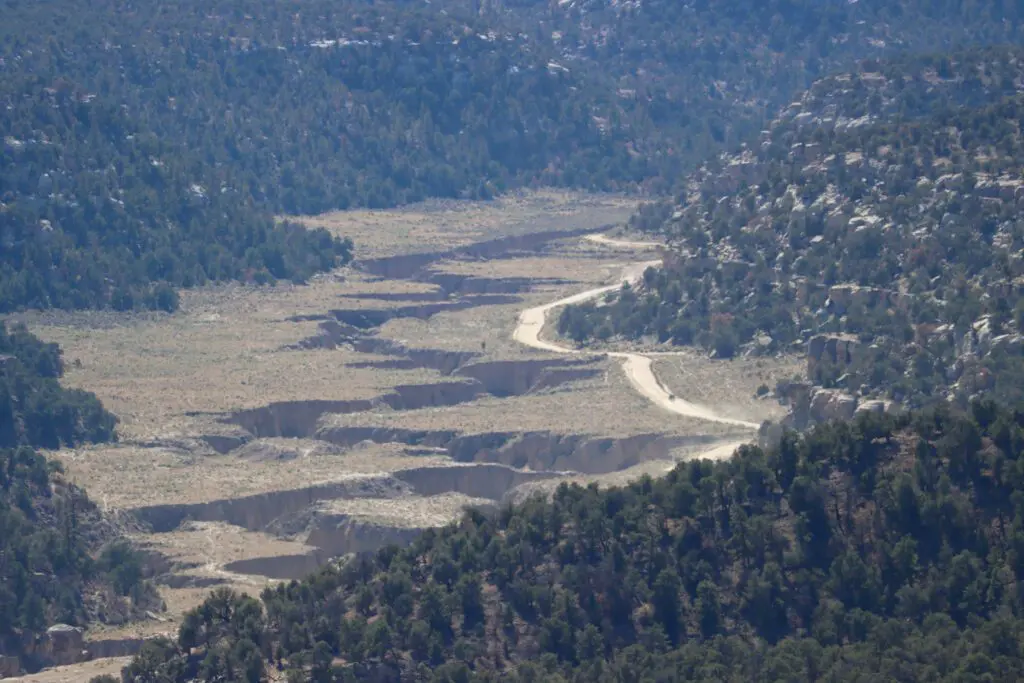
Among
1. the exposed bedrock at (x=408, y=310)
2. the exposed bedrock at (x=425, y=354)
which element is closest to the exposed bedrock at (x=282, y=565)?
the exposed bedrock at (x=425, y=354)

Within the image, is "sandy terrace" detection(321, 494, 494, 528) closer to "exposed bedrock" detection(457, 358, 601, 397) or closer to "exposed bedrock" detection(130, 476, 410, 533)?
"exposed bedrock" detection(130, 476, 410, 533)

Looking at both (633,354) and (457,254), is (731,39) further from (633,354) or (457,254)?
(633,354)

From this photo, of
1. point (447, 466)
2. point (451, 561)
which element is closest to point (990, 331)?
point (447, 466)

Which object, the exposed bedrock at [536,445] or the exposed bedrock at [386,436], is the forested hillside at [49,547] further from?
the exposed bedrock at [536,445]

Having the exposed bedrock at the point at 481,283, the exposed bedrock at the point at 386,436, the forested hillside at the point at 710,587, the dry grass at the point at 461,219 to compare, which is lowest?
the dry grass at the point at 461,219

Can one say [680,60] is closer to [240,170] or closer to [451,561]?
[240,170]

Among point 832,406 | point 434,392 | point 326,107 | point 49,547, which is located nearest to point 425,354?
point 434,392

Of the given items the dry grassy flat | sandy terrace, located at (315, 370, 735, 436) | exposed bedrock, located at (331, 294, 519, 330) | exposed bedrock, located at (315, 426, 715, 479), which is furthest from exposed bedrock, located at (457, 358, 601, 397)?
exposed bedrock, located at (331, 294, 519, 330)
